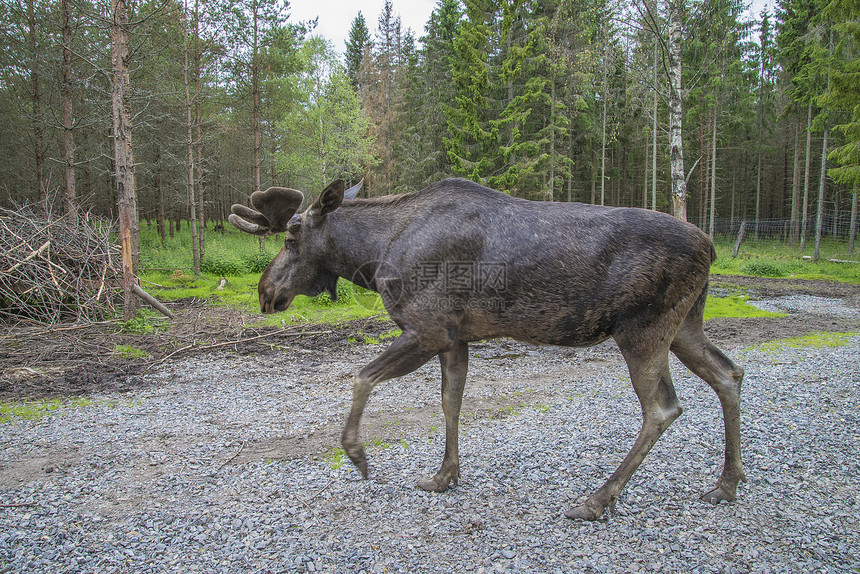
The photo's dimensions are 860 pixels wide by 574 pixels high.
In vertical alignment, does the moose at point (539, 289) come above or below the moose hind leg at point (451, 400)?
above

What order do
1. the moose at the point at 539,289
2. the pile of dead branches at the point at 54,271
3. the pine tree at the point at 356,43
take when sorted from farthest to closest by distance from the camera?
1. the pine tree at the point at 356,43
2. the pile of dead branches at the point at 54,271
3. the moose at the point at 539,289

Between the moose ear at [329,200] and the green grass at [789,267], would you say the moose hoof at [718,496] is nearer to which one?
the moose ear at [329,200]

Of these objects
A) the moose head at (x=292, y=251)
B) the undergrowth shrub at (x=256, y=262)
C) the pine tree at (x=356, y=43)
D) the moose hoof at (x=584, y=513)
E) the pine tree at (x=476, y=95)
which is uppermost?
the pine tree at (x=356, y=43)

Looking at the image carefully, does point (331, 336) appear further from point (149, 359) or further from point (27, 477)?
point (27, 477)

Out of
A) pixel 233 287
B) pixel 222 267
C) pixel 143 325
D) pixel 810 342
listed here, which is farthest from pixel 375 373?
pixel 222 267

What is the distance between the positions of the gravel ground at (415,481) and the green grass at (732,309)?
18.3ft

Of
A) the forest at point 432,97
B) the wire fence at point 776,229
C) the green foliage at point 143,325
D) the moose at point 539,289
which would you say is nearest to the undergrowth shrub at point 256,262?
the forest at point 432,97

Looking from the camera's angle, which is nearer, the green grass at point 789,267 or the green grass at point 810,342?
the green grass at point 810,342

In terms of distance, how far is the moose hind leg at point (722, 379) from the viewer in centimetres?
388

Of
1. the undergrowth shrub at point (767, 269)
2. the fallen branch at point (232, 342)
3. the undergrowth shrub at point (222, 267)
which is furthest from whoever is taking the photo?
the undergrowth shrub at point (767, 269)

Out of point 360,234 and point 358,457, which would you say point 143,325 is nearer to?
point 360,234

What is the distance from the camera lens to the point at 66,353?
27.5ft

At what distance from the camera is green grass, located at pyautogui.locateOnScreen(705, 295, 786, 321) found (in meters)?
12.2

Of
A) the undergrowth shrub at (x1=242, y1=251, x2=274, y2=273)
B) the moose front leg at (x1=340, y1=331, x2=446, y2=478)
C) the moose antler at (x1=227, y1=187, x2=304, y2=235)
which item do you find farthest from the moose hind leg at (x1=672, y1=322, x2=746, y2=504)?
the undergrowth shrub at (x1=242, y1=251, x2=274, y2=273)
